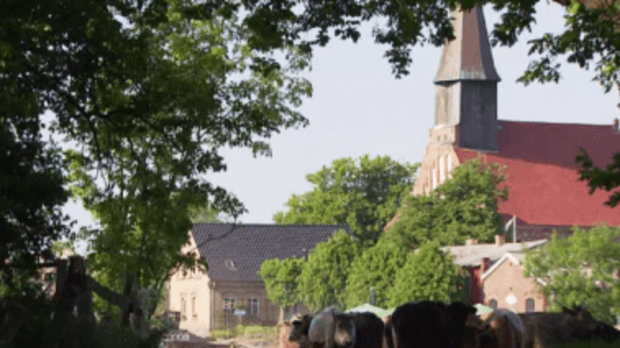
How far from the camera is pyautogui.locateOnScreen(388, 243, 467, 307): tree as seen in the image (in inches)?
2904

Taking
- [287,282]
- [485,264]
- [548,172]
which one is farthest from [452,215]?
[548,172]

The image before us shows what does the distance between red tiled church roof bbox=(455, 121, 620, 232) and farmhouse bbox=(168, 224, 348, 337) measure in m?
18.5

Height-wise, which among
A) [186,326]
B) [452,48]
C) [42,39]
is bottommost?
[186,326]

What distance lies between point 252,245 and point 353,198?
12.3m

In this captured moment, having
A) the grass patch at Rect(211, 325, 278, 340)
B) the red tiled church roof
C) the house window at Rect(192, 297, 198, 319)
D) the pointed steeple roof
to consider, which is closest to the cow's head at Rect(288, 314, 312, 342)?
the grass patch at Rect(211, 325, 278, 340)

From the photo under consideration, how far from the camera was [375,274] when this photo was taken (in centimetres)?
7538

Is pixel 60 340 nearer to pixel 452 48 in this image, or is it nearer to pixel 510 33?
pixel 510 33

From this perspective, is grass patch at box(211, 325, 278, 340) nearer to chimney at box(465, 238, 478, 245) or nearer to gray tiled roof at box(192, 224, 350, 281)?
gray tiled roof at box(192, 224, 350, 281)

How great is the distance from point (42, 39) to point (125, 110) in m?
1.79

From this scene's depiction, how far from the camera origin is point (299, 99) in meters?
28.0

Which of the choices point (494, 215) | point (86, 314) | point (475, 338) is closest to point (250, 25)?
point (86, 314)

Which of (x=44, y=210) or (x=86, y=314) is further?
(x=44, y=210)

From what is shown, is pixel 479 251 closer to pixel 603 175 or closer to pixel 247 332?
pixel 247 332

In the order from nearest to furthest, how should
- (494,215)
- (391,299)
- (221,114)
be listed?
(221,114) < (391,299) < (494,215)
